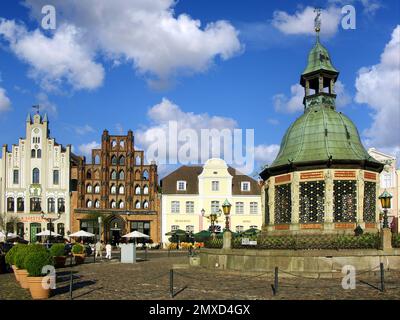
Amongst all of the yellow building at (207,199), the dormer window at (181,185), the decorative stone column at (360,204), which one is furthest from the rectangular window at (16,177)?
the decorative stone column at (360,204)

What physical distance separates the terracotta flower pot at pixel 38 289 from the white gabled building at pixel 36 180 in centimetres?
5581

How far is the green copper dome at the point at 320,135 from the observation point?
93.9 ft

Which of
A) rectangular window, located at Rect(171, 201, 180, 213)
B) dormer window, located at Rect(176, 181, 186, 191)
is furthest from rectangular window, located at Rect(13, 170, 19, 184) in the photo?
dormer window, located at Rect(176, 181, 186, 191)

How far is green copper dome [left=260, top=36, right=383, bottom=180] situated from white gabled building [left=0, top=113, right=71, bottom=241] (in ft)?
149

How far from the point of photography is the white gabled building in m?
70.9

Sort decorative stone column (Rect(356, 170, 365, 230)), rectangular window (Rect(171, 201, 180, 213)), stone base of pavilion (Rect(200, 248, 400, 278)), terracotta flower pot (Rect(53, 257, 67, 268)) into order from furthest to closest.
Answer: rectangular window (Rect(171, 201, 180, 213))
terracotta flower pot (Rect(53, 257, 67, 268))
decorative stone column (Rect(356, 170, 365, 230))
stone base of pavilion (Rect(200, 248, 400, 278))

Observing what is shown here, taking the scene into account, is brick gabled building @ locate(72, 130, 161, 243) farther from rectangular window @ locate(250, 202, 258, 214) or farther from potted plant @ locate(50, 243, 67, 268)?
potted plant @ locate(50, 243, 67, 268)

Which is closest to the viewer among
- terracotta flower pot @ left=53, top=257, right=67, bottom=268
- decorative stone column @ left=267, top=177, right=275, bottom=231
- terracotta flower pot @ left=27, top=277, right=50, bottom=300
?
terracotta flower pot @ left=27, top=277, right=50, bottom=300

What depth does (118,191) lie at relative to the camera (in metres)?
73.1

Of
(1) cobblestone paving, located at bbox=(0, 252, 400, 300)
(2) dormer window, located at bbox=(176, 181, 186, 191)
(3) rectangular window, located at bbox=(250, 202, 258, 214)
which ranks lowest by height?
(1) cobblestone paving, located at bbox=(0, 252, 400, 300)

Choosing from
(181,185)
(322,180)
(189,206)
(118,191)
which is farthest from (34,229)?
(322,180)

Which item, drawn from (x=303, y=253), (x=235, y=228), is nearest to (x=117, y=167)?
(x=235, y=228)

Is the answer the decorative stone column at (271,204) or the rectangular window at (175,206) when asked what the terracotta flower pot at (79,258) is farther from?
the rectangular window at (175,206)
